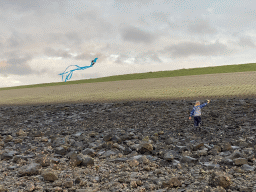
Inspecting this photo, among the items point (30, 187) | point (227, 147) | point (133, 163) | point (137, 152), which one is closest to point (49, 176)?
point (30, 187)

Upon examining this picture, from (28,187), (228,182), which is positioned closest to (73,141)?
(28,187)

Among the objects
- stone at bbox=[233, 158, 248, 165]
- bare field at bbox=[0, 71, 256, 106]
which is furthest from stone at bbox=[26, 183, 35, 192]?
bare field at bbox=[0, 71, 256, 106]

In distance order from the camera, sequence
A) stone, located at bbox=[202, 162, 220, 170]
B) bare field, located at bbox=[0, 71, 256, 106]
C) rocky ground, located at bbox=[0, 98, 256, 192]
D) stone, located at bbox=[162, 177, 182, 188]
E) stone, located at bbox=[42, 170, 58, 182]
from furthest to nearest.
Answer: bare field, located at bbox=[0, 71, 256, 106] < stone, located at bbox=[202, 162, 220, 170] < stone, located at bbox=[42, 170, 58, 182] < rocky ground, located at bbox=[0, 98, 256, 192] < stone, located at bbox=[162, 177, 182, 188]

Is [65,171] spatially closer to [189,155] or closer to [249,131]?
[189,155]

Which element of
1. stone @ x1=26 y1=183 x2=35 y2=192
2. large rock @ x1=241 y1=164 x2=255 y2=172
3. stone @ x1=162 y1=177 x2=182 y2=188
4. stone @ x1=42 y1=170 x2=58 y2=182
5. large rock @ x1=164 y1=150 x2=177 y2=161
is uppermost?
stone @ x1=42 y1=170 x2=58 y2=182

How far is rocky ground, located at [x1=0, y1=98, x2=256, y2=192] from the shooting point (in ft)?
18.7

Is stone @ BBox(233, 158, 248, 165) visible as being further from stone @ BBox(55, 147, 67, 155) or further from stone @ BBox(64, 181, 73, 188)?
stone @ BBox(55, 147, 67, 155)

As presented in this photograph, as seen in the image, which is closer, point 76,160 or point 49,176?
point 49,176

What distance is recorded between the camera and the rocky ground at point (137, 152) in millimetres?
5707

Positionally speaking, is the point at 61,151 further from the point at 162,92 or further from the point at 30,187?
the point at 162,92

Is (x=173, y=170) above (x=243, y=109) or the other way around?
the other way around

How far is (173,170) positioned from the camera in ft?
21.5

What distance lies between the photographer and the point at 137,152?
324 inches

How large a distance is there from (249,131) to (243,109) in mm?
3590
